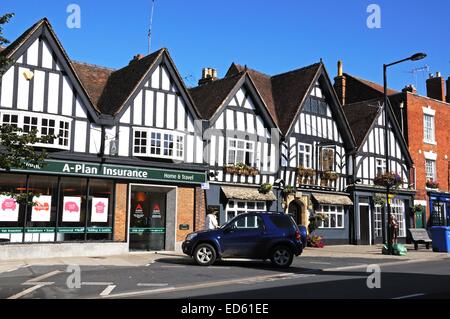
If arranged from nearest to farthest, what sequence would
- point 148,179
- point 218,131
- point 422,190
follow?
point 148,179 → point 218,131 → point 422,190

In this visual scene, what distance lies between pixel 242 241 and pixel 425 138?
21.8 meters

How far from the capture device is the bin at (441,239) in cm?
2267

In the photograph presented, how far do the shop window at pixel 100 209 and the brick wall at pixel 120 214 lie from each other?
209 millimetres

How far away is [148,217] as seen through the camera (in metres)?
20.7

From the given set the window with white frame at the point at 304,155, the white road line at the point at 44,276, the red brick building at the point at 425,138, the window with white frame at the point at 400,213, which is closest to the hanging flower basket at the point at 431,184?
the red brick building at the point at 425,138

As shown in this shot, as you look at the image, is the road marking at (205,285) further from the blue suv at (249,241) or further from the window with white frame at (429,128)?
the window with white frame at (429,128)

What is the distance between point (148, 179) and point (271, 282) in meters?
9.31

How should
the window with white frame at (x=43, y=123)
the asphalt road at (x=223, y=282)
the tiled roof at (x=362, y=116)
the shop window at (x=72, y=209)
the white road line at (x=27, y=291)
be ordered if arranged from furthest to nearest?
the tiled roof at (x=362, y=116) → the shop window at (x=72, y=209) → the window with white frame at (x=43, y=123) → the asphalt road at (x=223, y=282) → the white road line at (x=27, y=291)

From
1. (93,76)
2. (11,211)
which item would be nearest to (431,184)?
(93,76)

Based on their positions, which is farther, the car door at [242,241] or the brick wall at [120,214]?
the brick wall at [120,214]

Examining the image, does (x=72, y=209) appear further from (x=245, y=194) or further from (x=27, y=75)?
(x=245, y=194)
